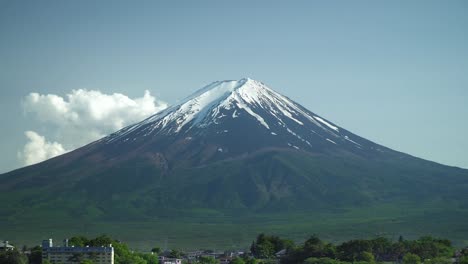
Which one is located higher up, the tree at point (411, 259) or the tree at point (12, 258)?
the tree at point (12, 258)

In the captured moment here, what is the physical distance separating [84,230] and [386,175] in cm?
5466

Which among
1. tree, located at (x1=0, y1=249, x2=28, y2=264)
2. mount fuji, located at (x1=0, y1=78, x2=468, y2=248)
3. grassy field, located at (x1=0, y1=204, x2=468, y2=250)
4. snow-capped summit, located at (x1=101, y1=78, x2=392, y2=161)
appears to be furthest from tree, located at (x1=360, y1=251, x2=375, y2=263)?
snow-capped summit, located at (x1=101, y1=78, x2=392, y2=161)

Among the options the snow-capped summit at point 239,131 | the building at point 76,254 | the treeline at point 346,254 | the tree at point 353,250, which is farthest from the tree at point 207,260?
the snow-capped summit at point 239,131

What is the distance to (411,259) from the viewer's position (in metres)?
84.4

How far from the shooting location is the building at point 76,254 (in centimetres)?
8600

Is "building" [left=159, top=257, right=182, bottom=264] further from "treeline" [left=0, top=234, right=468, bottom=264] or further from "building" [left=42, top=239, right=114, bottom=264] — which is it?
"building" [left=42, top=239, right=114, bottom=264]

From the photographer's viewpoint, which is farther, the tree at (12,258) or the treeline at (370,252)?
the treeline at (370,252)

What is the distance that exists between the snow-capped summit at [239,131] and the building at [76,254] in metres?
91.6

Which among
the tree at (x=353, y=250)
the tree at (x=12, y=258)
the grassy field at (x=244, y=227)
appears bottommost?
the tree at (x=353, y=250)

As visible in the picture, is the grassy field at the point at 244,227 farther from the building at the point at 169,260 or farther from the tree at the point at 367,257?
the tree at the point at 367,257

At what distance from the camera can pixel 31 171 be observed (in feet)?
593

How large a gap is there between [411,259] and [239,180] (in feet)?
265

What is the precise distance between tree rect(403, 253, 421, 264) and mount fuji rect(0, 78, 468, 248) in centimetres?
4015

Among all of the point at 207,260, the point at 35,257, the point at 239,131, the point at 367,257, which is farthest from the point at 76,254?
the point at 239,131
